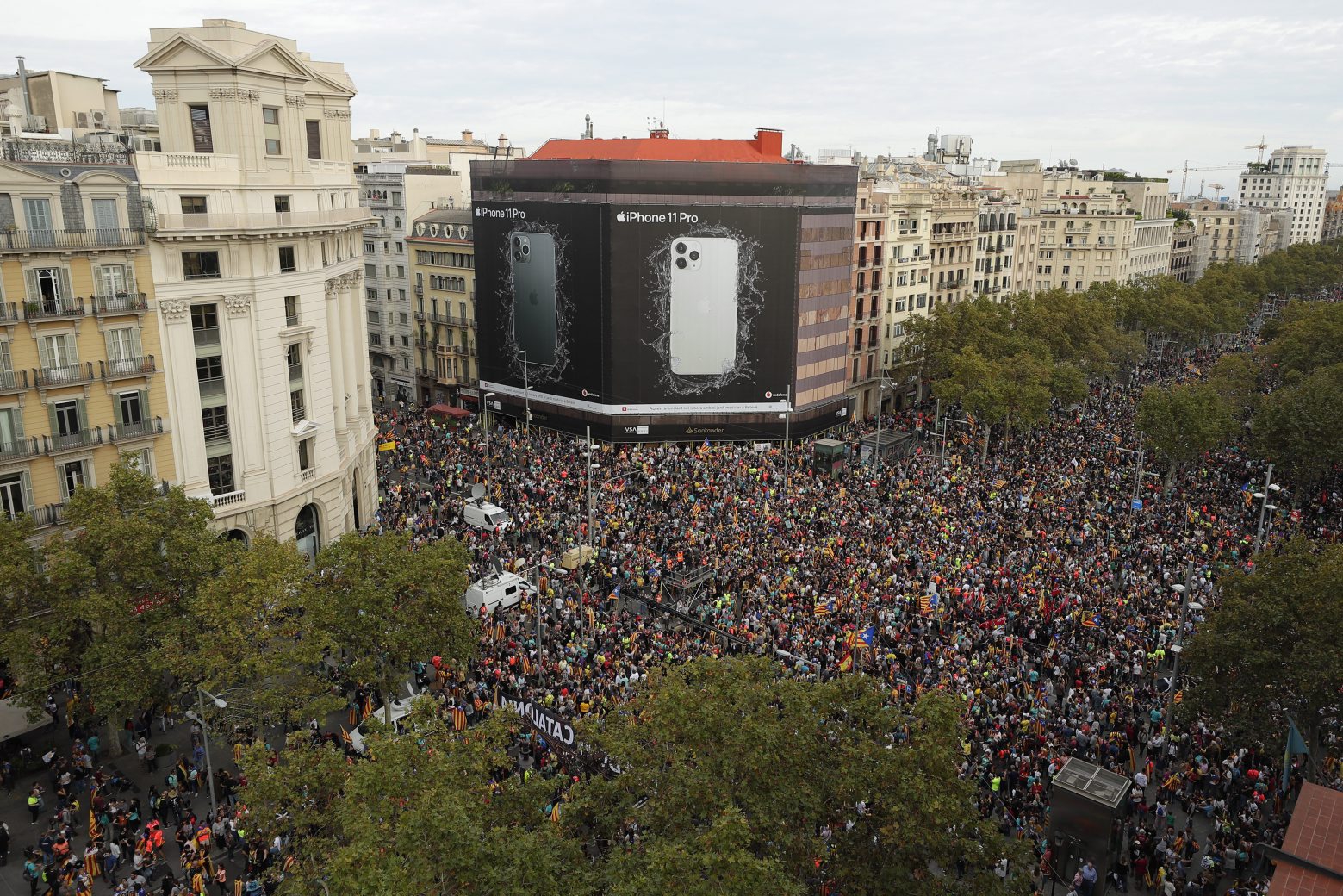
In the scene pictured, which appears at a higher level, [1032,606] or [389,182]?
[389,182]

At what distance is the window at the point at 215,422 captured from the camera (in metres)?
43.5

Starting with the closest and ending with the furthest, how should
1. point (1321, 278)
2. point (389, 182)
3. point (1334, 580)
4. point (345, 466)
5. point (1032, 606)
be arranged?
point (1334, 580) → point (1032, 606) → point (345, 466) → point (389, 182) → point (1321, 278)

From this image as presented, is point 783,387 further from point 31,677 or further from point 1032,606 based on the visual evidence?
point 31,677

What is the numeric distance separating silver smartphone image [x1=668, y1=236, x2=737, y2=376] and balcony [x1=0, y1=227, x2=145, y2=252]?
129 feet

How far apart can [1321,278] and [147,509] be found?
162 meters

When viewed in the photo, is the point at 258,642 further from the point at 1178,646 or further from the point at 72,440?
the point at 1178,646

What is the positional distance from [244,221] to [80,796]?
24079 millimetres

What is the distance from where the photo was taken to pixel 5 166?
3588 cm

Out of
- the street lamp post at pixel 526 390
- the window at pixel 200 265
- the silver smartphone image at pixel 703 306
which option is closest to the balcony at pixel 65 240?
the window at pixel 200 265

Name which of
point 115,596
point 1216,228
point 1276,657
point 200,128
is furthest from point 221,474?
point 1216,228

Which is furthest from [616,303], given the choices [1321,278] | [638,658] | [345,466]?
[1321,278]

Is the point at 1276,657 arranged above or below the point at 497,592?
above

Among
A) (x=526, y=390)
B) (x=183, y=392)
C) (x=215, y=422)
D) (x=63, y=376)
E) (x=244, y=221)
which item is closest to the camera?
(x=63, y=376)

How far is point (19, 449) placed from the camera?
37.9m
